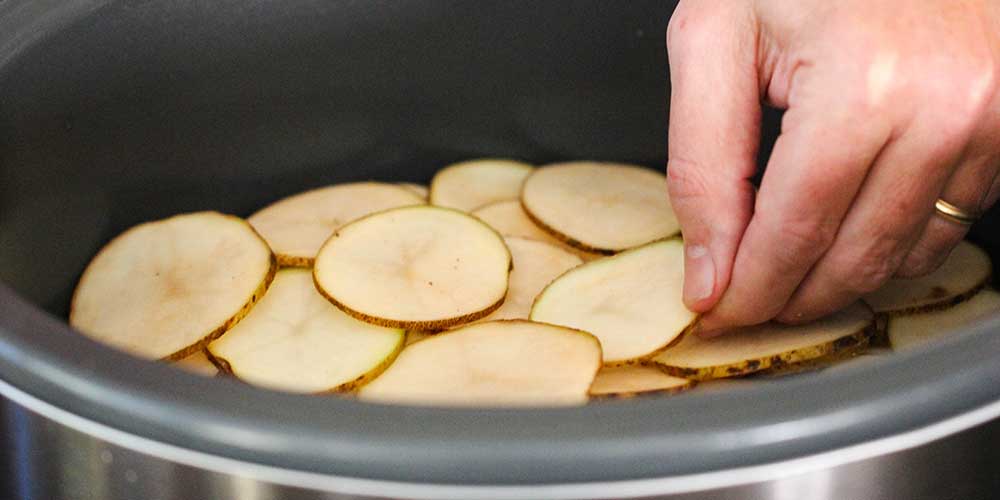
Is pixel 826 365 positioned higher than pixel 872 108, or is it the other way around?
pixel 872 108

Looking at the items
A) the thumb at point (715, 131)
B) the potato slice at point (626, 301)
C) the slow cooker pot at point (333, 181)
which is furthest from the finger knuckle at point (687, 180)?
the slow cooker pot at point (333, 181)

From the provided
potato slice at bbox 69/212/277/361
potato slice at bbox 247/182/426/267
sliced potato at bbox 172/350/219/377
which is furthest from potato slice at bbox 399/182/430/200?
sliced potato at bbox 172/350/219/377

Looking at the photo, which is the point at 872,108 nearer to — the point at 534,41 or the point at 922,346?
the point at 922,346

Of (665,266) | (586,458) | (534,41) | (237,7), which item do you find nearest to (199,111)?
(237,7)

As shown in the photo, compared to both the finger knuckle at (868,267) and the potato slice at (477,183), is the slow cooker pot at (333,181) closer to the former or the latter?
the potato slice at (477,183)

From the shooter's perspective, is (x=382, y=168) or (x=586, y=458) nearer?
(x=586, y=458)

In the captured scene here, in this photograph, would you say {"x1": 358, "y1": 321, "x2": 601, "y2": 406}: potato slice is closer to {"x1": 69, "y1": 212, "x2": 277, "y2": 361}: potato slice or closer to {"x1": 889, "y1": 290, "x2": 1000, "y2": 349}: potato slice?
{"x1": 69, "y1": 212, "x2": 277, "y2": 361}: potato slice
